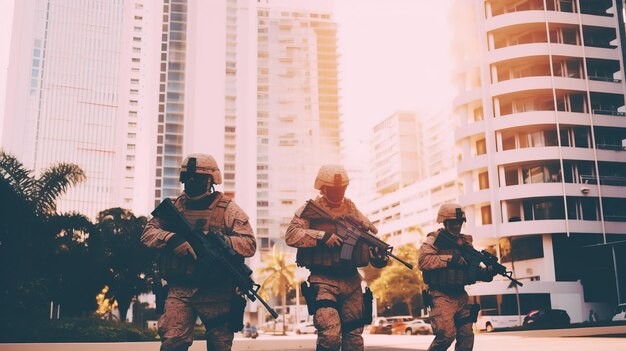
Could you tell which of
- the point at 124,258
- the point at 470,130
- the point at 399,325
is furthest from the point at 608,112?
the point at 124,258

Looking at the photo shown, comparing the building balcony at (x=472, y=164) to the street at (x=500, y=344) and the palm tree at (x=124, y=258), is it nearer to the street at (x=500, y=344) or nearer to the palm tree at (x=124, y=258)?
the street at (x=500, y=344)

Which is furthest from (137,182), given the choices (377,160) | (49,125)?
(377,160)

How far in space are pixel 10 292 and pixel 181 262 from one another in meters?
17.4

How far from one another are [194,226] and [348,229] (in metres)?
1.86

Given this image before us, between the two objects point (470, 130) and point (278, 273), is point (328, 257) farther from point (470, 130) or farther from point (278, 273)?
point (278, 273)

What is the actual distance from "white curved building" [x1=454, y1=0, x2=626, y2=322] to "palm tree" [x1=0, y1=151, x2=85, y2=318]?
1200 inches

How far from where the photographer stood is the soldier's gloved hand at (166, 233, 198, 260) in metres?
5.74

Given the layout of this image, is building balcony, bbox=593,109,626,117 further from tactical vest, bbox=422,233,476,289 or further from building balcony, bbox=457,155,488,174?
tactical vest, bbox=422,233,476,289

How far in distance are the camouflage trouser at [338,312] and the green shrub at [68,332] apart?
1526cm

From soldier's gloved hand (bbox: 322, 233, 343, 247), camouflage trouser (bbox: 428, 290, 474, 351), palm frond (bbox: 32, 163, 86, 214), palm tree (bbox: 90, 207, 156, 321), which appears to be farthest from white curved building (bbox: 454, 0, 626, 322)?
soldier's gloved hand (bbox: 322, 233, 343, 247)

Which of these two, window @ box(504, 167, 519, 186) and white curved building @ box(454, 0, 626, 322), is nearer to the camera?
white curved building @ box(454, 0, 626, 322)

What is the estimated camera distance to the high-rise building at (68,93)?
329ft

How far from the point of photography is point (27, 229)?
2088 cm

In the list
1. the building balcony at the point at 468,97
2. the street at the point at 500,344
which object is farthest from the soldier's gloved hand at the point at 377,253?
the building balcony at the point at 468,97
